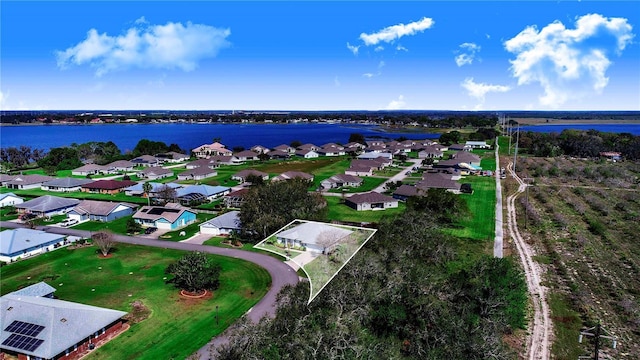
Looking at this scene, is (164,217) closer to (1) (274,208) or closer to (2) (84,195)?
(1) (274,208)

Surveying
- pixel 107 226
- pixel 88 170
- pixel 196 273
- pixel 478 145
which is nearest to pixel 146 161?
pixel 88 170

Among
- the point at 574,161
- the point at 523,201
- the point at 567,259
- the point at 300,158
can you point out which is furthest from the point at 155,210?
the point at 574,161

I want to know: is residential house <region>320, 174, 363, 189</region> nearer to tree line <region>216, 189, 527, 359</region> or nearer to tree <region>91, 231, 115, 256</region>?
tree <region>91, 231, 115, 256</region>

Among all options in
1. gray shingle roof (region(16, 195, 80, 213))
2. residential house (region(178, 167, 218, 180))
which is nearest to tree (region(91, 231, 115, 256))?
gray shingle roof (region(16, 195, 80, 213))

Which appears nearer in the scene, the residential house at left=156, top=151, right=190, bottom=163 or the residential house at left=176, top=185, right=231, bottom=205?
the residential house at left=176, top=185, right=231, bottom=205

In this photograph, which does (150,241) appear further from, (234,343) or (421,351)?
(421,351)

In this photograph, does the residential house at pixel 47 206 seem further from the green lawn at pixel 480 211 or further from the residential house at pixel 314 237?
the green lawn at pixel 480 211

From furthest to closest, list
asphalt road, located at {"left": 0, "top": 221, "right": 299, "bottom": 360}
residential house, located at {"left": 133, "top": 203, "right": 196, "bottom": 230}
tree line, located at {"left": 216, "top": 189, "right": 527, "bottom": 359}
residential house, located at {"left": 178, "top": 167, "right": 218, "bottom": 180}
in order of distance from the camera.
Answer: residential house, located at {"left": 178, "top": 167, "right": 218, "bottom": 180} → residential house, located at {"left": 133, "top": 203, "right": 196, "bottom": 230} → asphalt road, located at {"left": 0, "top": 221, "right": 299, "bottom": 360} → tree line, located at {"left": 216, "top": 189, "right": 527, "bottom": 359}
